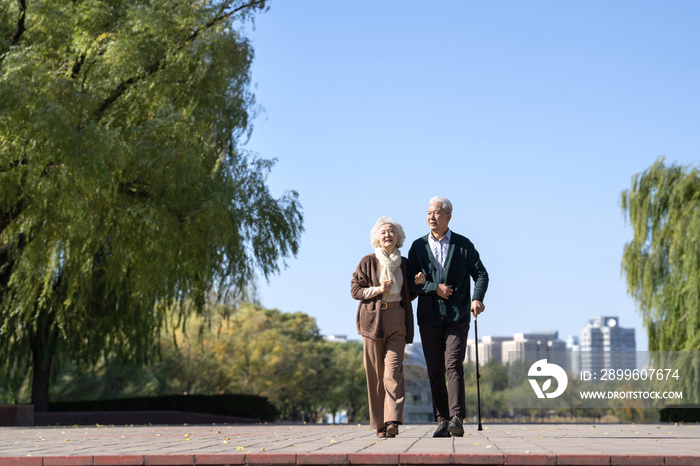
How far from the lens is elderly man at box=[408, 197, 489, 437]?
6410 millimetres

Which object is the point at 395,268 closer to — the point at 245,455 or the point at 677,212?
the point at 245,455

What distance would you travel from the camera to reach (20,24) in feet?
45.7

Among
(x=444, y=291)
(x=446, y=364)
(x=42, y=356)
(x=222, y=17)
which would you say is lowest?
(x=42, y=356)

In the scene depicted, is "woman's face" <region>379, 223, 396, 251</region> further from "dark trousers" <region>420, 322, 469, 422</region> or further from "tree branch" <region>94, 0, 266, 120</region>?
"tree branch" <region>94, 0, 266, 120</region>

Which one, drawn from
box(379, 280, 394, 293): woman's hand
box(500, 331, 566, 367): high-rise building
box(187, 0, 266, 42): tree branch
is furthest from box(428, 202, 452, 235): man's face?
box(187, 0, 266, 42): tree branch

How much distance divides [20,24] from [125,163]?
139 inches

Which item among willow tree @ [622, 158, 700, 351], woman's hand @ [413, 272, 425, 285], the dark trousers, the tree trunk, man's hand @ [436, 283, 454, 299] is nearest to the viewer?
the dark trousers

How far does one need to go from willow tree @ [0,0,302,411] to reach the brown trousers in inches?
309

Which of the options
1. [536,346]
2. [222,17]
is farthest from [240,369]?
[536,346]

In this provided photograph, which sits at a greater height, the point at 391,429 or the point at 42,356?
the point at 42,356
